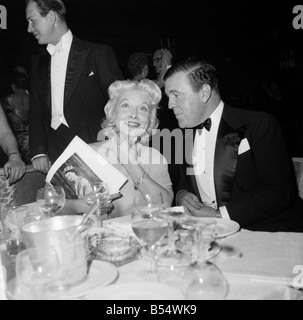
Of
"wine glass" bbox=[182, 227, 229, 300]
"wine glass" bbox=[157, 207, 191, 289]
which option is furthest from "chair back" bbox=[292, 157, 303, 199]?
"wine glass" bbox=[182, 227, 229, 300]

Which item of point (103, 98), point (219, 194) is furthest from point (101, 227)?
point (103, 98)

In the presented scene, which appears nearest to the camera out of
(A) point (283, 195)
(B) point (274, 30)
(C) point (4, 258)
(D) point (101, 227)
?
(C) point (4, 258)

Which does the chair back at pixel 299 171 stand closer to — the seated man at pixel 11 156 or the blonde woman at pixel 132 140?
the blonde woman at pixel 132 140

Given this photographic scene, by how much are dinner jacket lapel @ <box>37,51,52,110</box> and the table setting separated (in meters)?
1.84

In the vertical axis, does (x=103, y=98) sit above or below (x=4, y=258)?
above

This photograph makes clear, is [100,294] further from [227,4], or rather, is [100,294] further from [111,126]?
[227,4]

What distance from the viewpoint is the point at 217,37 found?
28.6ft

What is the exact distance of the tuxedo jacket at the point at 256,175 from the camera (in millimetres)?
2066

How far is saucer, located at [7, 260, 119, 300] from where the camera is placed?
98 cm

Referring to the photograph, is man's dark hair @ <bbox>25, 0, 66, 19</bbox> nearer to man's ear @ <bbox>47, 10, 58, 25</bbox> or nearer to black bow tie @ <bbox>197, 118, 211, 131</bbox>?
man's ear @ <bbox>47, 10, 58, 25</bbox>

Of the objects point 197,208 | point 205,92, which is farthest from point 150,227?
point 205,92
